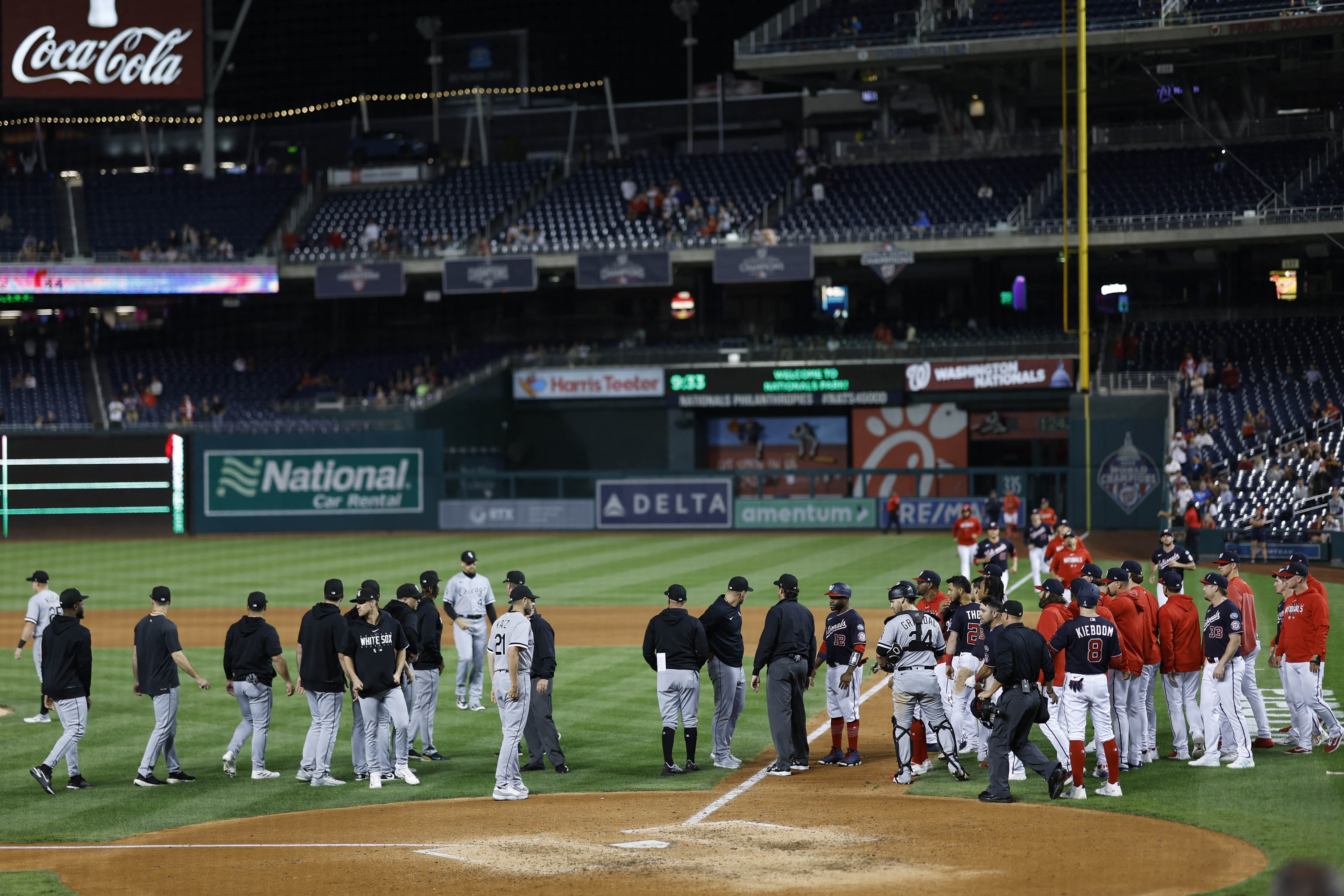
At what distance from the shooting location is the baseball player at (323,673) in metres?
13.0

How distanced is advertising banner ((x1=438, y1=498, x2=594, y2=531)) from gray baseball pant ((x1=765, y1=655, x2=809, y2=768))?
3004 centimetres

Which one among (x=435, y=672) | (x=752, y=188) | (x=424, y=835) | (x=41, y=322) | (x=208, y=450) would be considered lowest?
(x=424, y=835)

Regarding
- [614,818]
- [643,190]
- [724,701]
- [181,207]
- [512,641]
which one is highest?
[643,190]

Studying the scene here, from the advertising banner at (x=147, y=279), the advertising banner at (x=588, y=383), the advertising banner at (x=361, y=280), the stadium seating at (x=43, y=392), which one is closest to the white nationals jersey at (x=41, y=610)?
the stadium seating at (x=43, y=392)

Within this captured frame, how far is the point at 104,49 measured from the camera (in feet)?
167

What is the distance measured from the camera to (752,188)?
50.6 m

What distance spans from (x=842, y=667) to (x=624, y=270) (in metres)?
34.6

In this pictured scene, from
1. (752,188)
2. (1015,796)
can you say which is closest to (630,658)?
(1015,796)

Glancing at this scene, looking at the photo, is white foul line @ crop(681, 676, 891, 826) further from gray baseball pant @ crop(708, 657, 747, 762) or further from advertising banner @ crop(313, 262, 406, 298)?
advertising banner @ crop(313, 262, 406, 298)

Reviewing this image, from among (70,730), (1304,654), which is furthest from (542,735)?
(1304,654)

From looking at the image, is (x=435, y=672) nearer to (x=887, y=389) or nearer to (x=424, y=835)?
(x=424, y=835)

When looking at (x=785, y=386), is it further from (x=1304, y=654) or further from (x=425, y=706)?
(x=1304, y=654)

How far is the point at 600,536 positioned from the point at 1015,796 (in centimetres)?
2982

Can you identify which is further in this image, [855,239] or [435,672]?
[855,239]
